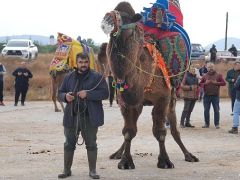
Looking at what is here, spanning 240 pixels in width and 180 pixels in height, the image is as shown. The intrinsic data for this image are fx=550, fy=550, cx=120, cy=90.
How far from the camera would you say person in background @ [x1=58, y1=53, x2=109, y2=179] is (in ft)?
25.2

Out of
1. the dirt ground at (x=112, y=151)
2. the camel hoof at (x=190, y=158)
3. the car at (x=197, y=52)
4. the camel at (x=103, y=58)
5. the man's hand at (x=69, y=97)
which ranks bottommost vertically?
the dirt ground at (x=112, y=151)

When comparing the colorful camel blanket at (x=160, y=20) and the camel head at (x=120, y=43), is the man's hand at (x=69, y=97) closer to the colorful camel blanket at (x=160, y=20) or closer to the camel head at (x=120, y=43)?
the camel head at (x=120, y=43)

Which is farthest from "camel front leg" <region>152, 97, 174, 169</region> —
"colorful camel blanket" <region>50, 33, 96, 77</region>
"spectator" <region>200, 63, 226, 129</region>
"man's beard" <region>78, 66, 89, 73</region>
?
"colorful camel blanket" <region>50, 33, 96, 77</region>

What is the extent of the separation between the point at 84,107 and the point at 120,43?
3.48 ft

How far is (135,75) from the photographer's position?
773 centimetres

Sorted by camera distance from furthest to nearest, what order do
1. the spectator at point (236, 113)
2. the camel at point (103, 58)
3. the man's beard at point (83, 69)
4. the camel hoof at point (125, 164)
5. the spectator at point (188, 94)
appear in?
the spectator at point (188, 94), the spectator at point (236, 113), the camel hoof at point (125, 164), the camel at point (103, 58), the man's beard at point (83, 69)

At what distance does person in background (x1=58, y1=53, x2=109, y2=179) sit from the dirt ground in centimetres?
47

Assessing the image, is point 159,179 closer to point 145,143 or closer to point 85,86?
point 85,86

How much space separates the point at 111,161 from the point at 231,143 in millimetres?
3648

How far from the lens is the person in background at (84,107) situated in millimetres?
7668

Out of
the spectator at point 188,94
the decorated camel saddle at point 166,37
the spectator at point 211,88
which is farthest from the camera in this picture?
the spectator at point 211,88

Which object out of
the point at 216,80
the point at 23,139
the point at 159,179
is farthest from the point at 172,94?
the point at 216,80

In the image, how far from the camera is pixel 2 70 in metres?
21.8

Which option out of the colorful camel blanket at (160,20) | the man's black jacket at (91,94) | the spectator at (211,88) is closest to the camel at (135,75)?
the colorful camel blanket at (160,20)
